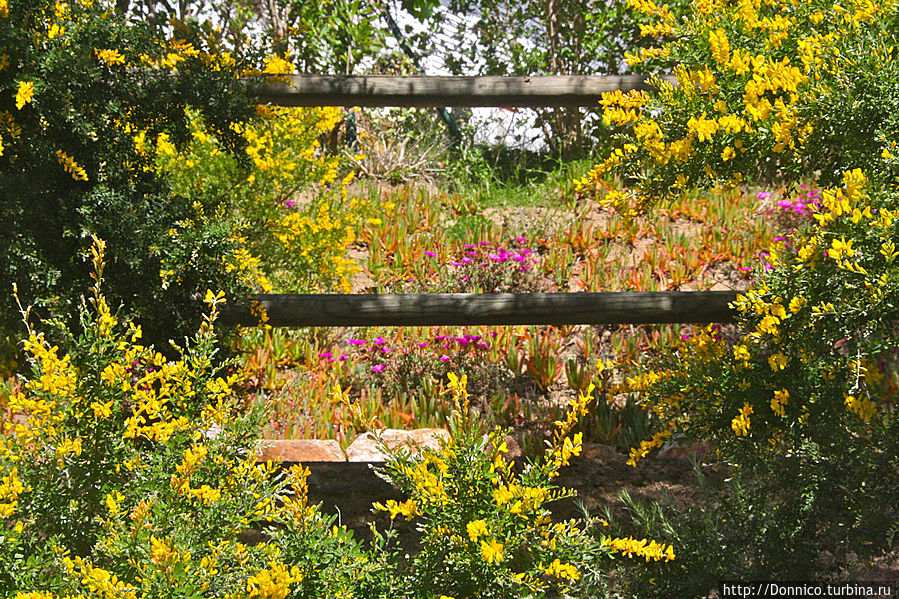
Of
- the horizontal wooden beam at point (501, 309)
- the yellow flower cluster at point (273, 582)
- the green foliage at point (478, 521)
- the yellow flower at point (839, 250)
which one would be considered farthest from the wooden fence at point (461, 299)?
the yellow flower cluster at point (273, 582)

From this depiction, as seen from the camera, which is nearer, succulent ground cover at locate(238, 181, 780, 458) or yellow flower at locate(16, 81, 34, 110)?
yellow flower at locate(16, 81, 34, 110)

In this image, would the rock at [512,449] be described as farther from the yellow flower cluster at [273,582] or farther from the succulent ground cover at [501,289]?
the yellow flower cluster at [273,582]

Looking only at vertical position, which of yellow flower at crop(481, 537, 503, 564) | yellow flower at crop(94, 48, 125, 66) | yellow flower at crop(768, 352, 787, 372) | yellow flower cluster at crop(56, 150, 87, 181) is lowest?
yellow flower at crop(481, 537, 503, 564)

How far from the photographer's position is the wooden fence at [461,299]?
9.57ft

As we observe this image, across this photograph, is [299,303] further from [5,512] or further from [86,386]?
[5,512]

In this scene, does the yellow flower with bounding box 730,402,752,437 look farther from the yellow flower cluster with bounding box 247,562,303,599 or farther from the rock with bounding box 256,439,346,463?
the rock with bounding box 256,439,346,463

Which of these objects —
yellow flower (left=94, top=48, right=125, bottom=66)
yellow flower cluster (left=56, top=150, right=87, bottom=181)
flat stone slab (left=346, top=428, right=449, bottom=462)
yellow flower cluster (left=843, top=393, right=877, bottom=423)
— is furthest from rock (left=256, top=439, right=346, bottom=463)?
yellow flower cluster (left=843, top=393, right=877, bottom=423)

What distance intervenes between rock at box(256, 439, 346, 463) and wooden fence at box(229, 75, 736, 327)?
0.80 meters

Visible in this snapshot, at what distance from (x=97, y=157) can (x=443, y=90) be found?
1.38m

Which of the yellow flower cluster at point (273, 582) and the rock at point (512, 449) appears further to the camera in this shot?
the rock at point (512, 449)

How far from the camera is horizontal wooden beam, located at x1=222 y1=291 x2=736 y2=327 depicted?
292 centimetres

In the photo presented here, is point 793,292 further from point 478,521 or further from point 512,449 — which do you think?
point 512,449

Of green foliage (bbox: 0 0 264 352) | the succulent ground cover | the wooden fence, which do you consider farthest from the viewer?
the succulent ground cover

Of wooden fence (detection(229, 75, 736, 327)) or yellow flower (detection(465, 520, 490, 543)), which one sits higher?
wooden fence (detection(229, 75, 736, 327))
